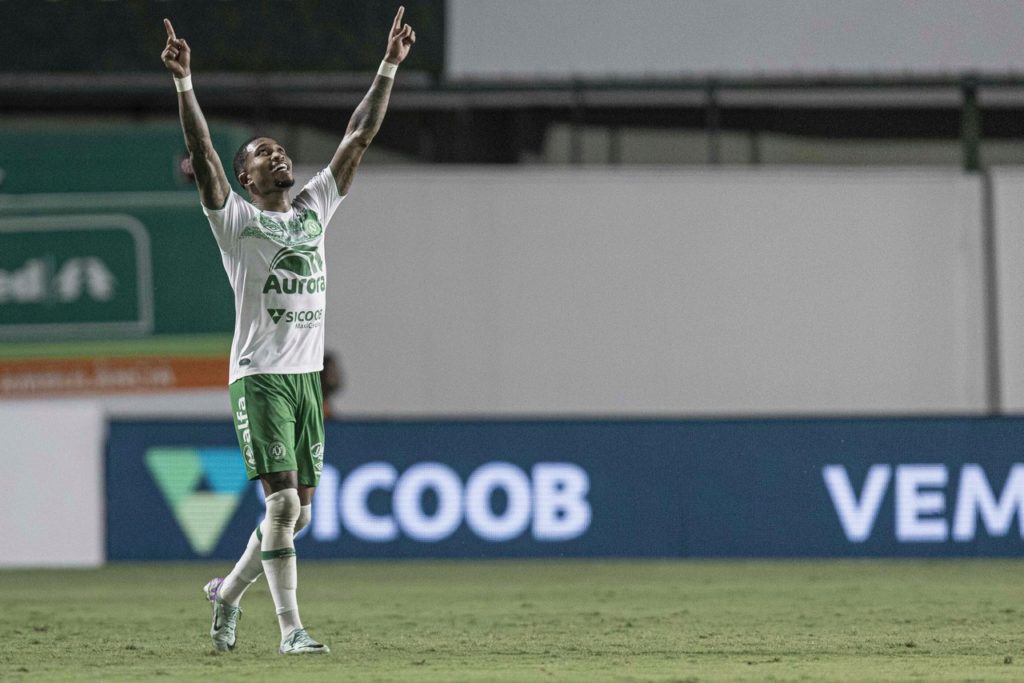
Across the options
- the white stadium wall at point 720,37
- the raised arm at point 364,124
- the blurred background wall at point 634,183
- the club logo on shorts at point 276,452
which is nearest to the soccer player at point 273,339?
the club logo on shorts at point 276,452

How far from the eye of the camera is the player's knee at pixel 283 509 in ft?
24.9

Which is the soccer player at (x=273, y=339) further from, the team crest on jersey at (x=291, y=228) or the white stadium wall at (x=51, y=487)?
the white stadium wall at (x=51, y=487)

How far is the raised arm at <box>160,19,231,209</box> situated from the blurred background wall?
38.7 feet

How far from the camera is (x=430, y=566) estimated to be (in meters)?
13.6

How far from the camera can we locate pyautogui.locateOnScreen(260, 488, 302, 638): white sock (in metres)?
7.60

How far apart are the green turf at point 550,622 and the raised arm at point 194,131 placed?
205 cm

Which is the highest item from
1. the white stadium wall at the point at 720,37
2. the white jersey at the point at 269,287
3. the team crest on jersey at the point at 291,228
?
the white stadium wall at the point at 720,37

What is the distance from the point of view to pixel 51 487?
14078 millimetres

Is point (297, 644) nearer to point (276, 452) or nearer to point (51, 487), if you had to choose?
point (276, 452)

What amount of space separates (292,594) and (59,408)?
7.19m

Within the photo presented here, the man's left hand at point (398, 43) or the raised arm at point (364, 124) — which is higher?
the man's left hand at point (398, 43)

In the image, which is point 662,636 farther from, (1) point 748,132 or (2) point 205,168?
(1) point 748,132

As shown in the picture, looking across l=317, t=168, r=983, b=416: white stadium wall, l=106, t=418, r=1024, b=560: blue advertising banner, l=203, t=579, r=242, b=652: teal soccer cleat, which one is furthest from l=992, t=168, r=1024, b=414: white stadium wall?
l=203, t=579, r=242, b=652: teal soccer cleat

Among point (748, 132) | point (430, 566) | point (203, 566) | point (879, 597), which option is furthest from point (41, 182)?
point (879, 597)
